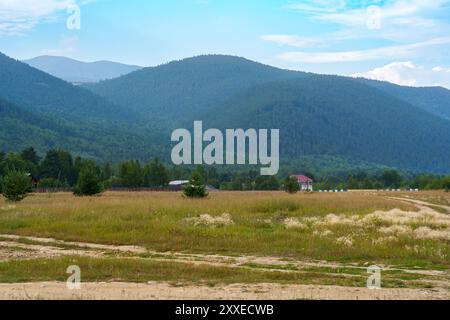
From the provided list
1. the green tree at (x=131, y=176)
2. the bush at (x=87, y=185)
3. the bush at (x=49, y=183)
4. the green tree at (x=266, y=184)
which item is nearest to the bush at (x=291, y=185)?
the bush at (x=87, y=185)

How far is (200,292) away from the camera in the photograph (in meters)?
14.8

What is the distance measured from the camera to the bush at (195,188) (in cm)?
5234

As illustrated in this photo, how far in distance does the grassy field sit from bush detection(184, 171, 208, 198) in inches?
462

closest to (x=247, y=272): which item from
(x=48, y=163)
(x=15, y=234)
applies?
(x=15, y=234)

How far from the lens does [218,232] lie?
1096 inches

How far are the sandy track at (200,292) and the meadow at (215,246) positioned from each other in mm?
1073

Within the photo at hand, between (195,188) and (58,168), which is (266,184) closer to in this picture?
(58,168)

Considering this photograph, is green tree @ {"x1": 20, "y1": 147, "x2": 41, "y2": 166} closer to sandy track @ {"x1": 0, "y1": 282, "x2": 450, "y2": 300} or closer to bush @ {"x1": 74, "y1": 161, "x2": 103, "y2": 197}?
bush @ {"x1": 74, "y1": 161, "x2": 103, "y2": 197}

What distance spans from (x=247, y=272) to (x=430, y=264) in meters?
6.79

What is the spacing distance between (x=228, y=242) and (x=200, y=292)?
1123cm

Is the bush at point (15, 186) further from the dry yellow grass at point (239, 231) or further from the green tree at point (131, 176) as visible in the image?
the green tree at point (131, 176)

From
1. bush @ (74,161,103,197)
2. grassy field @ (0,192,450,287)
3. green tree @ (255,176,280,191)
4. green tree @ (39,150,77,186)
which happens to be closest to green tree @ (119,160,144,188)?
green tree @ (39,150,77,186)

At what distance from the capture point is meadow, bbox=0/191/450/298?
18047 millimetres
